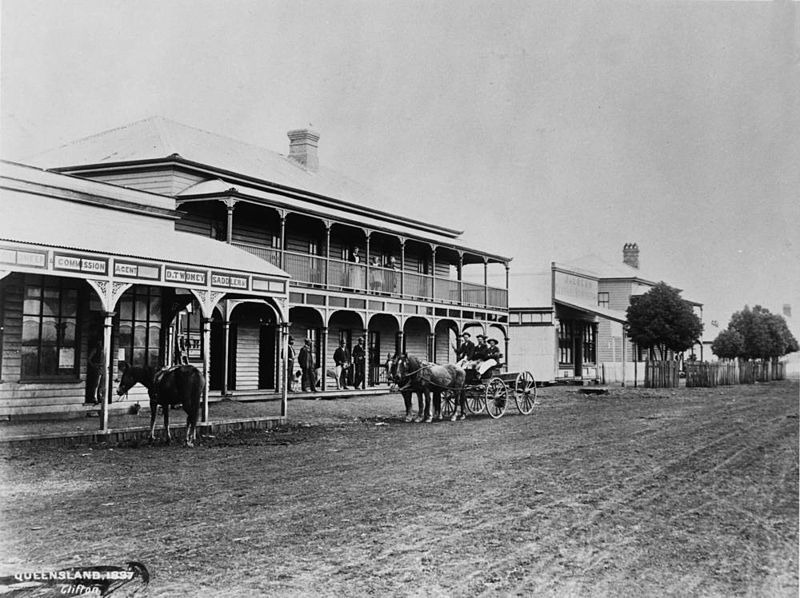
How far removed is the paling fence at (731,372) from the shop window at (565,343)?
23.8ft

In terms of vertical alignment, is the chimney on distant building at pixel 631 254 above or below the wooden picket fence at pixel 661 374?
above

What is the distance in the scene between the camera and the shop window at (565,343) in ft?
137

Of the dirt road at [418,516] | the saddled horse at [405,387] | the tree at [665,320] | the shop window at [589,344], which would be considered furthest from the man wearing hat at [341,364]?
the shop window at [589,344]

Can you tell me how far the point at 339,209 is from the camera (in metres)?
26.8

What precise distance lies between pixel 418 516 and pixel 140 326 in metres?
11.0

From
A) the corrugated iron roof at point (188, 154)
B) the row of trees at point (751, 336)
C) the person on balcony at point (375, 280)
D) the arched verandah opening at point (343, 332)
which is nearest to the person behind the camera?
the corrugated iron roof at point (188, 154)

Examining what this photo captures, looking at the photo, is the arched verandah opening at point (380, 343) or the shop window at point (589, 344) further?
the shop window at point (589, 344)

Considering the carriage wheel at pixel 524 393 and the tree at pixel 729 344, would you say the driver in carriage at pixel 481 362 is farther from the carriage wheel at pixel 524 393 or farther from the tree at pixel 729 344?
the tree at pixel 729 344

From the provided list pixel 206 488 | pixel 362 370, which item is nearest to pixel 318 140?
pixel 362 370

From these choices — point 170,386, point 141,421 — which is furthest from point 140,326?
point 170,386

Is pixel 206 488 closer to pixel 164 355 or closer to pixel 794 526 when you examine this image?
pixel 794 526

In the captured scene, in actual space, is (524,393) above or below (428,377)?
below

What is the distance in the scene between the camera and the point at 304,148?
2978cm

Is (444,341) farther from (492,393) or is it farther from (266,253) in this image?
(492,393)
